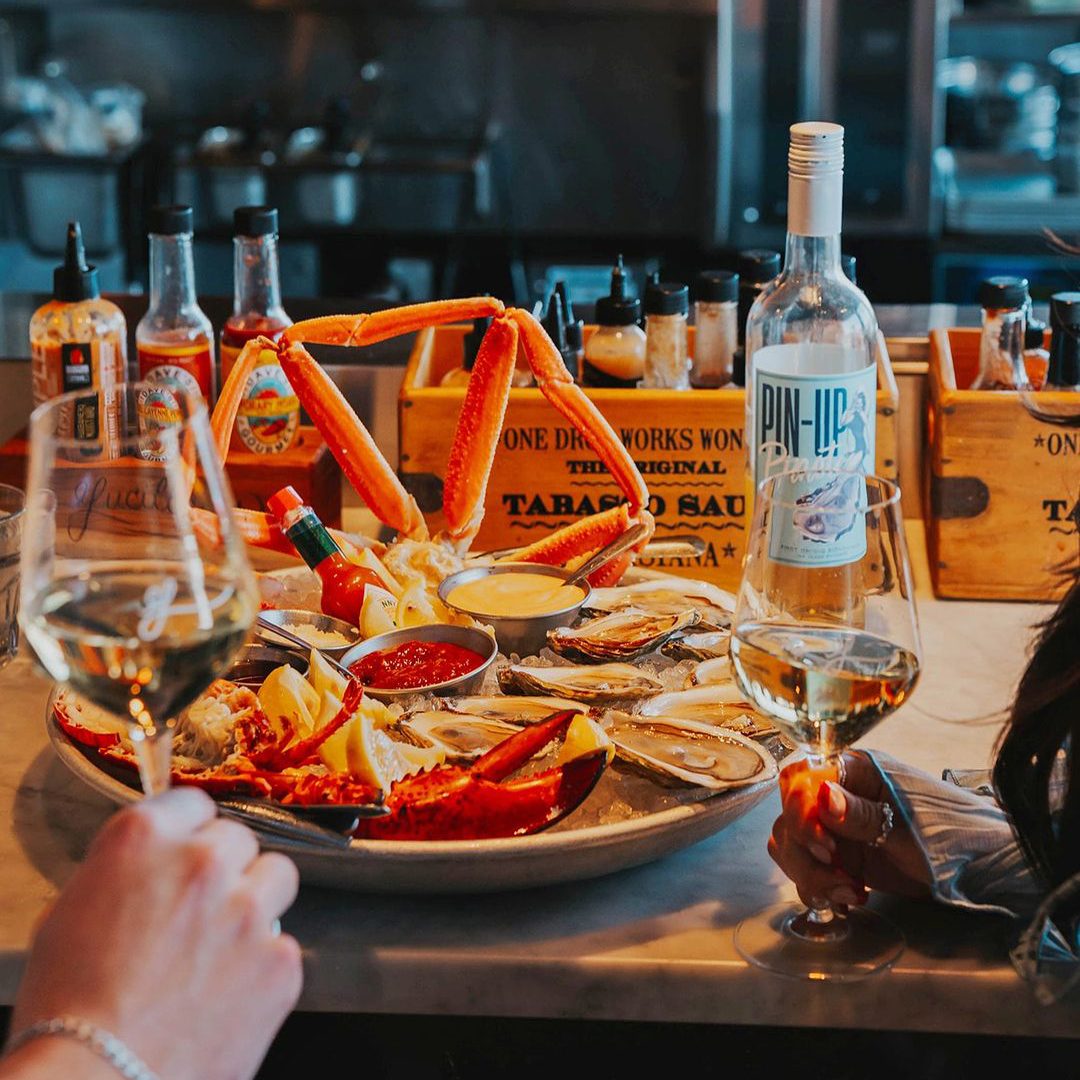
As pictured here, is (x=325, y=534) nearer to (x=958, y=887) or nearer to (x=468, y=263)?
(x=958, y=887)

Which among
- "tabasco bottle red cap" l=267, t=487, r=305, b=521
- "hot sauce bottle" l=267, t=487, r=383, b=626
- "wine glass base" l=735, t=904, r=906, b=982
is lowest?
"wine glass base" l=735, t=904, r=906, b=982

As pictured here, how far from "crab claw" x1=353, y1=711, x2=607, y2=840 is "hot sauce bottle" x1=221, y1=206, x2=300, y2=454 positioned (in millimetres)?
685

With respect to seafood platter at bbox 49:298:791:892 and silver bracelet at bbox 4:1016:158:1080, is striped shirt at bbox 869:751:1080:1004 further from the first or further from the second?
silver bracelet at bbox 4:1016:158:1080

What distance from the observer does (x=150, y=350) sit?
1650 mm

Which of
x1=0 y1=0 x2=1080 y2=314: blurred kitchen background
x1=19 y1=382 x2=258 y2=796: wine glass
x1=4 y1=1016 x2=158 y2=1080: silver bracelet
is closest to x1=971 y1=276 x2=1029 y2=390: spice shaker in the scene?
x1=19 y1=382 x2=258 y2=796: wine glass

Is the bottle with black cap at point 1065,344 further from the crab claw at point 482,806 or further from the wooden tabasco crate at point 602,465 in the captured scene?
the crab claw at point 482,806

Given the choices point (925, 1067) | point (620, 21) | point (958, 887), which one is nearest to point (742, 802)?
point (958, 887)

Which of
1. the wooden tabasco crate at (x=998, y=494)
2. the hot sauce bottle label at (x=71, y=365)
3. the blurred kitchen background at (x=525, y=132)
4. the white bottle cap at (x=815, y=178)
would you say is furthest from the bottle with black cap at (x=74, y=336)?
the blurred kitchen background at (x=525, y=132)

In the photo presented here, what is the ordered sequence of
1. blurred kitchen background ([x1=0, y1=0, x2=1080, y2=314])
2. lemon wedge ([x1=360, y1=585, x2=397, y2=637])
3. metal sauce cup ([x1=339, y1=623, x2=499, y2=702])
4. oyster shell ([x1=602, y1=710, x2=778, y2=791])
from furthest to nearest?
blurred kitchen background ([x1=0, y1=0, x2=1080, y2=314]) → lemon wedge ([x1=360, y1=585, x2=397, y2=637]) → metal sauce cup ([x1=339, y1=623, x2=499, y2=702]) → oyster shell ([x1=602, y1=710, x2=778, y2=791])

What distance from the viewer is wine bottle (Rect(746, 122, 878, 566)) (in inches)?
52.6

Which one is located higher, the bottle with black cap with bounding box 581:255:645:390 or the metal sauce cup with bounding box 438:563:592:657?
the bottle with black cap with bounding box 581:255:645:390

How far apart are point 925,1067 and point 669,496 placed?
1.97 ft

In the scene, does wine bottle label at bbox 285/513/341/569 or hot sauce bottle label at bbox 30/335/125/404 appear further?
hot sauce bottle label at bbox 30/335/125/404

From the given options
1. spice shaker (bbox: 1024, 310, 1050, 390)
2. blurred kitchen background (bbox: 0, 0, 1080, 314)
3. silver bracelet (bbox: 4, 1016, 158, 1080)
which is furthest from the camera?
blurred kitchen background (bbox: 0, 0, 1080, 314)
